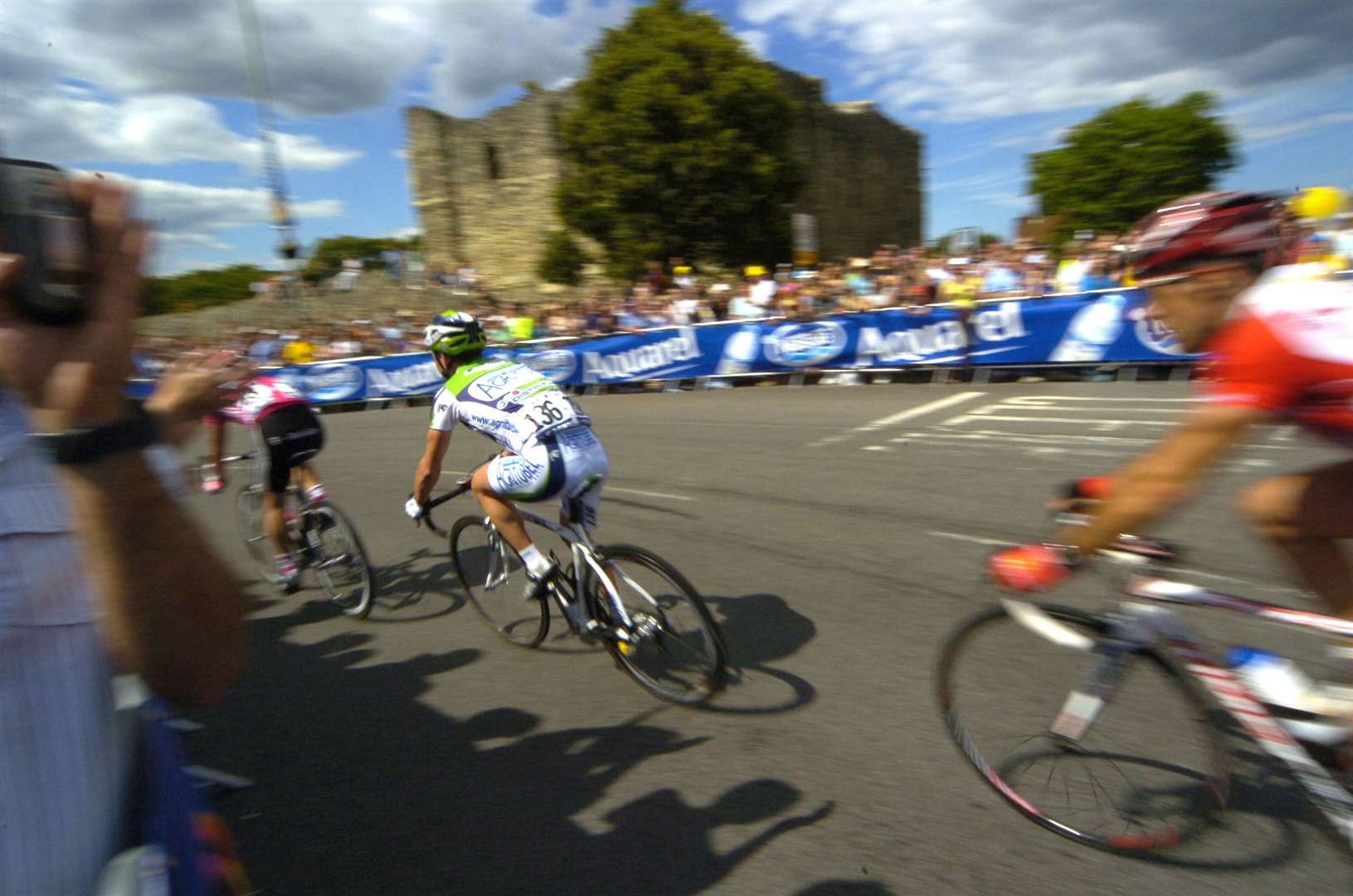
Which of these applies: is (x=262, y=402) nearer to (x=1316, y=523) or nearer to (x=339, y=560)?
(x=339, y=560)

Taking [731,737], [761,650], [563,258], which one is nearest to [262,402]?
[761,650]

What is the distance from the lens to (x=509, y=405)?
13.6 feet

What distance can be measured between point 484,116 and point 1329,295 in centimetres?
4861

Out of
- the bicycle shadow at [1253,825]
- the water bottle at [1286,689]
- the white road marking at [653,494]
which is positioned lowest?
the bicycle shadow at [1253,825]

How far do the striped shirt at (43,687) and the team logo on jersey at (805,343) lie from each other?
13.8 meters

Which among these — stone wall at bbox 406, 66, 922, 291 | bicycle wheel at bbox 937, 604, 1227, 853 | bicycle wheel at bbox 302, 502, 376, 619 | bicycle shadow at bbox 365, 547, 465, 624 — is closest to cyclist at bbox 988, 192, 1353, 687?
bicycle wheel at bbox 937, 604, 1227, 853

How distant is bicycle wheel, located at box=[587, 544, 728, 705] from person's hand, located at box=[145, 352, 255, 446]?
91.3 inches

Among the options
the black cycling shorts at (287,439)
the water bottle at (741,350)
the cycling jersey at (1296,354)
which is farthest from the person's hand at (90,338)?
the water bottle at (741,350)

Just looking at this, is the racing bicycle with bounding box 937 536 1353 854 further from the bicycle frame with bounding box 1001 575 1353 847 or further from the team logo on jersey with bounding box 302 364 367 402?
the team logo on jersey with bounding box 302 364 367 402

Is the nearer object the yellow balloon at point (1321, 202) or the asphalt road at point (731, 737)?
the asphalt road at point (731, 737)

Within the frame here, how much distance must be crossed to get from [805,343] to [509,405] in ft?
36.3

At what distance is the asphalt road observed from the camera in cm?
272

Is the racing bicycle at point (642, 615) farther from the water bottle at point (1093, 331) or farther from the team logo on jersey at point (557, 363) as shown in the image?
the team logo on jersey at point (557, 363)

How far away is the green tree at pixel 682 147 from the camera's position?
106 ft
